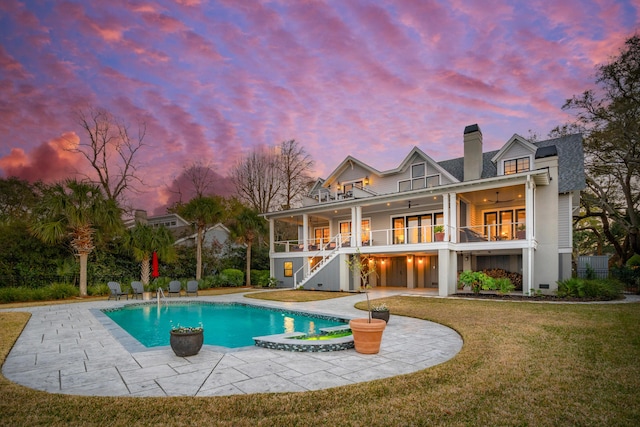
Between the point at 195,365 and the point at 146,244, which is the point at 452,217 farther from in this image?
the point at 146,244

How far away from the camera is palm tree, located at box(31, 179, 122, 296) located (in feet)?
53.8

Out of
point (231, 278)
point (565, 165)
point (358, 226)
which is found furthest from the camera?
point (231, 278)

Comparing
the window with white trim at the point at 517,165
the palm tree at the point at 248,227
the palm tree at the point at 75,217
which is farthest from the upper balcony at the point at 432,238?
the palm tree at the point at 75,217

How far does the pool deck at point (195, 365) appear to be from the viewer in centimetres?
483

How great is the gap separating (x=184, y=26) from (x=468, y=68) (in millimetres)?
12589

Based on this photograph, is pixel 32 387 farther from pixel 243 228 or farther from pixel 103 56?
pixel 243 228

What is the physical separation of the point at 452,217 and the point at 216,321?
463 inches

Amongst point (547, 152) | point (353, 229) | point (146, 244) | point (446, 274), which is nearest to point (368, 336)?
point (446, 274)

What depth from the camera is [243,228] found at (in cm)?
2436

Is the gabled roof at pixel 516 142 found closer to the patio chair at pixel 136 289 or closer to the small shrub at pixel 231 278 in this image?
the small shrub at pixel 231 278

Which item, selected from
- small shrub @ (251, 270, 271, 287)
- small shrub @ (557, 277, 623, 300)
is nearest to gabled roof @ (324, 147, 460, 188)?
small shrub @ (557, 277, 623, 300)

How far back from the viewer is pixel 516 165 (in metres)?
18.9

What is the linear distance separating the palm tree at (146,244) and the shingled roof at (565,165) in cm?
1748

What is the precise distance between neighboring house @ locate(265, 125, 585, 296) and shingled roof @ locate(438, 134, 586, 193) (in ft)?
0.15
